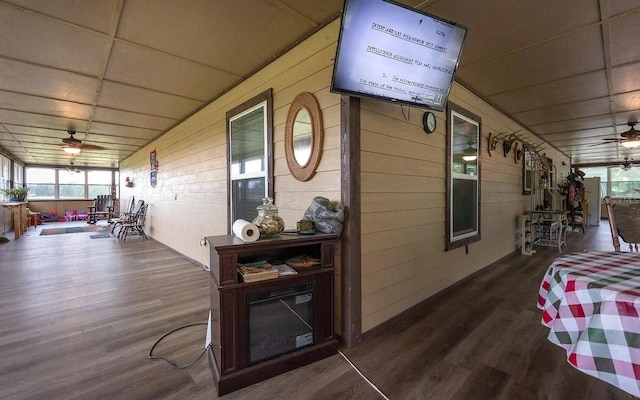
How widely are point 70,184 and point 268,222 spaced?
1574 centimetres

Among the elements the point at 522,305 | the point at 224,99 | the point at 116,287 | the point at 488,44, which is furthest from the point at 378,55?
the point at 116,287

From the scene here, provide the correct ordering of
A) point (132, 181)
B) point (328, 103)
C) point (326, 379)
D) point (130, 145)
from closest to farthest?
point (326, 379) < point (328, 103) < point (130, 145) < point (132, 181)

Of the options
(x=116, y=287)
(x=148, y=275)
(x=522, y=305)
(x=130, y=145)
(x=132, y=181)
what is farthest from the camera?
(x=132, y=181)

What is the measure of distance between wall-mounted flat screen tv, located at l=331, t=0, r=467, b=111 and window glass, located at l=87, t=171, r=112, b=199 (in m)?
16.1

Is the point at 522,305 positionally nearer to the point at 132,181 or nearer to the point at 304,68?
the point at 304,68

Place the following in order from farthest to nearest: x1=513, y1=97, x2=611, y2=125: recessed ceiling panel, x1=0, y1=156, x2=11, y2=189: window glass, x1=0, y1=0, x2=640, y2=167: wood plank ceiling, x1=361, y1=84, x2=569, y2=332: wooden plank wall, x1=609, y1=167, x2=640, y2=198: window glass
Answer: x1=609, y1=167, x2=640, y2=198: window glass, x1=0, y1=156, x2=11, y2=189: window glass, x1=513, y1=97, x2=611, y2=125: recessed ceiling panel, x1=361, y1=84, x2=569, y2=332: wooden plank wall, x1=0, y1=0, x2=640, y2=167: wood plank ceiling

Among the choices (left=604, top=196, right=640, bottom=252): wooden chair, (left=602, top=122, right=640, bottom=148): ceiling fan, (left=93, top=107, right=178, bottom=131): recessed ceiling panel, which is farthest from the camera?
(left=602, top=122, right=640, bottom=148): ceiling fan

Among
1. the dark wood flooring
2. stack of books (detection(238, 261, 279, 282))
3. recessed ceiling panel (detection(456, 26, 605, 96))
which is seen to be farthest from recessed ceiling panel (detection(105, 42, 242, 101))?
recessed ceiling panel (detection(456, 26, 605, 96))

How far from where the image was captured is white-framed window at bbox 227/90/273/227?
299 cm

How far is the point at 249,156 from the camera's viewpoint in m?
3.36

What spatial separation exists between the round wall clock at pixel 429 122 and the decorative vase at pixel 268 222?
1893 mm

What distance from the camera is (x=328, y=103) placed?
229cm

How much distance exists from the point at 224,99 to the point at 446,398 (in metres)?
3.92

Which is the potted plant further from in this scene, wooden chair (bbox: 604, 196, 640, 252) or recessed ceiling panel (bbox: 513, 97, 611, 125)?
recessed ceiling panel (bbox: 513, 97, 611, 125)
